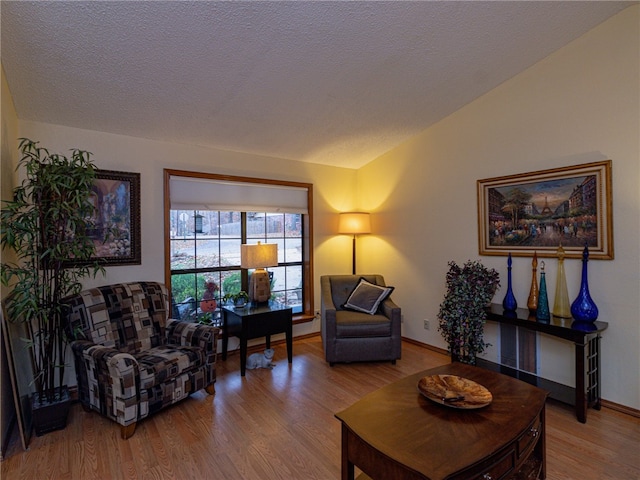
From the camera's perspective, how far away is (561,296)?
9.25 feet

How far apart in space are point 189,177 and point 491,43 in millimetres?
3009

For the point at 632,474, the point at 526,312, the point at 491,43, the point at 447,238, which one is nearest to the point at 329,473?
the point at 632,474

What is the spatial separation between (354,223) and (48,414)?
350 cm

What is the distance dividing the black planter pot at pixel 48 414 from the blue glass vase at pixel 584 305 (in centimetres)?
386

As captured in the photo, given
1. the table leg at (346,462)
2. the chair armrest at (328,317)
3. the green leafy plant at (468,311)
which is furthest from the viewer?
the chair armrest at (328,317)

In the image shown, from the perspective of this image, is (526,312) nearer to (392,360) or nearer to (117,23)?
(392,360)

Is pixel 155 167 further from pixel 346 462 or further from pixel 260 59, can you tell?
pixel 346 462

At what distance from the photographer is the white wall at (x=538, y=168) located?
258 centimetres

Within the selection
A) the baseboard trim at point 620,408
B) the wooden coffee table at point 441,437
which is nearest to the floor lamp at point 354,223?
the wooden coffee table at point 441,437

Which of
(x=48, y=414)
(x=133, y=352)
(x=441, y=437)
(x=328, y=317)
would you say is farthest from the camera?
(x=328, y=317)

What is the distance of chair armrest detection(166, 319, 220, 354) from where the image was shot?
9.39 ft

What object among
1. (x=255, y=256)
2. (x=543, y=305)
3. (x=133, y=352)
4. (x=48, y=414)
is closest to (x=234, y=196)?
(x=255, y=256)

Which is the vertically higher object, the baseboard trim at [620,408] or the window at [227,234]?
the window at [227,234]

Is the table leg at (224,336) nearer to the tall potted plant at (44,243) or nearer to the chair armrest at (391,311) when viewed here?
the tall potted plant at (44,243)
